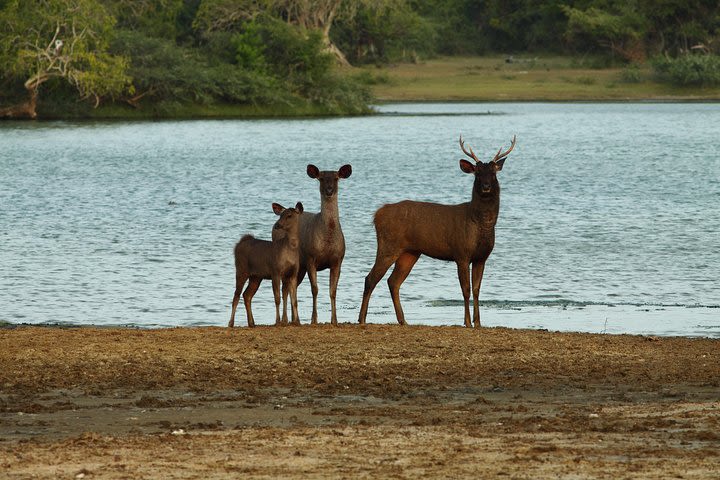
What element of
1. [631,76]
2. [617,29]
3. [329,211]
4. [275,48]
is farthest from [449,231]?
[617,29]

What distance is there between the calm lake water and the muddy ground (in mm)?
3109

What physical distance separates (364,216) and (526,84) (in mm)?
51216

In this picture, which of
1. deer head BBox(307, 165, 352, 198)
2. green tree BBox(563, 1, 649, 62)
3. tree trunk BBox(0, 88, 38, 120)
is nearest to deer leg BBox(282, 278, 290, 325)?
deer head BBox(307, 165, 352, 198)

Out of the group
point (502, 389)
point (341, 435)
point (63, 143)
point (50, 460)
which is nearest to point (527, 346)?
point (502, 389)

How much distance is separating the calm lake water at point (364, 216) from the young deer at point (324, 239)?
1.87 m

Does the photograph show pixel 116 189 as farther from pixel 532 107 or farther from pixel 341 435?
pixel 532 107

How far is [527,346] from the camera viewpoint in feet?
40.7

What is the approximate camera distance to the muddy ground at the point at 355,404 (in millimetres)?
7898

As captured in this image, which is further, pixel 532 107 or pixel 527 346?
pixel 532 107

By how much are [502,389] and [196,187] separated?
2726 cm

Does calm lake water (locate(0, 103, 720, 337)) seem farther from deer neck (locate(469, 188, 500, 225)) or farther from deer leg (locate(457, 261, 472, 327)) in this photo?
deer neck (locate(469, 188, 500, 225))

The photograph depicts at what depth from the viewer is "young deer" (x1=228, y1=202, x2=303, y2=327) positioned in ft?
44.4

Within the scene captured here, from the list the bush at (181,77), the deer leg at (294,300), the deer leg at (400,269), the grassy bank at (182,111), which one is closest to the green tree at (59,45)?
the bush at (181,77)

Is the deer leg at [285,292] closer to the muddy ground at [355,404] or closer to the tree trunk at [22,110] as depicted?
the muddy ground at [355,404]
